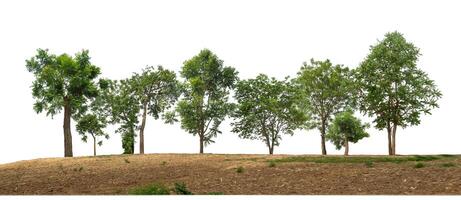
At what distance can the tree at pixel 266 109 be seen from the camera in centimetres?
5906

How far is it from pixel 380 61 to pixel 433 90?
5.94 metres

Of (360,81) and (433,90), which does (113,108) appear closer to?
(360,81)

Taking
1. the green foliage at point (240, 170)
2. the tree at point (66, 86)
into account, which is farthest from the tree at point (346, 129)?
the tree at point (66, 86)

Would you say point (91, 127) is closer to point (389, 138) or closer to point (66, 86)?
point (66, 86)

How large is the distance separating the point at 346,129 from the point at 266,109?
34.5ft

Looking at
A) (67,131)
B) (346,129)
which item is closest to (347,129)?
(346,129)

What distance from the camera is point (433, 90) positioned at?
49469mm

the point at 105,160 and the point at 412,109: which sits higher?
the point at 412,109

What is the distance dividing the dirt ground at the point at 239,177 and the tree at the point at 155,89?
20.0 metres

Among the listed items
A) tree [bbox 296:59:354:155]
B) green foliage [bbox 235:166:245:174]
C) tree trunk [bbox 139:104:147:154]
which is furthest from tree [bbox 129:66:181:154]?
green foliage [bbox 235:166:245:174]

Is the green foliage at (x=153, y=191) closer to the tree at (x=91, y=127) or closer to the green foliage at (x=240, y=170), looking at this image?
the green foliage at (x=240, y=170)
